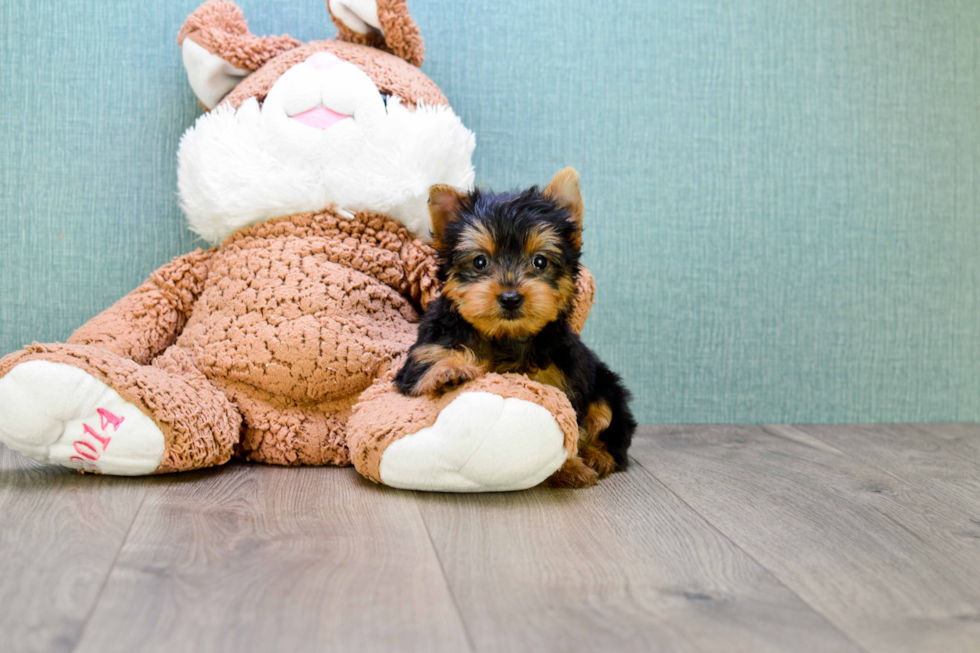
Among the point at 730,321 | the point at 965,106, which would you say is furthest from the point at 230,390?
the point at 965,106

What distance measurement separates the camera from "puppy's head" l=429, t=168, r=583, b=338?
5.63ft

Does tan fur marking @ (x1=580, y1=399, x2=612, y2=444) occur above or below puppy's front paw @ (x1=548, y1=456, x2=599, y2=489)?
above

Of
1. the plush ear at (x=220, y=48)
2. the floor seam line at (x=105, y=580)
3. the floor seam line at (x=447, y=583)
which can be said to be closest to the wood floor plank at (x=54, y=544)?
the floor seam line at (x=105, y=580)

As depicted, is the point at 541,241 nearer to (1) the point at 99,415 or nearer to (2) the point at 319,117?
(2) the point at 319,117

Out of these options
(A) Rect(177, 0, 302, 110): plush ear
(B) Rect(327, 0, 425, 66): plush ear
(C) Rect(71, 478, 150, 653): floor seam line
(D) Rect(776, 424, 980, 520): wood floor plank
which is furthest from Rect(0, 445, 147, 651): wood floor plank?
(D) Rect(776, 424, 980, 520): wood floor plank

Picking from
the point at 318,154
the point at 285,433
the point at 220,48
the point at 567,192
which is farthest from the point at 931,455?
the point at 220,48

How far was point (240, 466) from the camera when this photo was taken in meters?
2.04

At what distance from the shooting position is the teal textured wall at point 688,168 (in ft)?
8.14

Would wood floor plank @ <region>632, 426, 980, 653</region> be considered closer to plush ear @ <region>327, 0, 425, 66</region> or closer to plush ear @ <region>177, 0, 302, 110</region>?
plush ear @ <region>327, 0, 425, 66</region>

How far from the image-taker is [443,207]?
1890 mm

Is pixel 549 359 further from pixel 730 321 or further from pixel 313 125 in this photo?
pixel 730 321

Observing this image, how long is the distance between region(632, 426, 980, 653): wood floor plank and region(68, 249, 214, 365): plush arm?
4.50ft

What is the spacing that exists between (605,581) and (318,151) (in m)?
1.36

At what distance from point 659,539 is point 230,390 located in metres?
1.16
